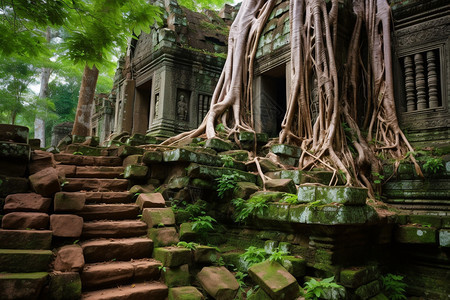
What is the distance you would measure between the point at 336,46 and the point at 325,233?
4306mm

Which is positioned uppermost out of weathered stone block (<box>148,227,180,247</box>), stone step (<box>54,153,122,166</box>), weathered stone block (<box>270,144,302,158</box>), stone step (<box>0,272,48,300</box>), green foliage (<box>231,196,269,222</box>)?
weathered stone block (<box>270,144,302,158</box>)

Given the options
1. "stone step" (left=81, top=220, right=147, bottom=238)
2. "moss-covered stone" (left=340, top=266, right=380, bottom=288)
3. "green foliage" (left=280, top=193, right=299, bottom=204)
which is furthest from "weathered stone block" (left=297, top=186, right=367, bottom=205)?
"stone step" (left=81, top=220, right=147, bottom=238)

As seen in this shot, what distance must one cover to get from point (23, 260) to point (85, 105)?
589cm

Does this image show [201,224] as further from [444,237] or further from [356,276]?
[444,237]

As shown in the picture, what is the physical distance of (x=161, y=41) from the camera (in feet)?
25.1

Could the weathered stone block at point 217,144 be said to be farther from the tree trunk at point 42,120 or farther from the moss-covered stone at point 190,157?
the tree trunk at point 42,120

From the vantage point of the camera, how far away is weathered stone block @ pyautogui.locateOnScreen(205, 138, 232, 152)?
4.72 metres

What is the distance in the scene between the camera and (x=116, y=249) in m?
2.85

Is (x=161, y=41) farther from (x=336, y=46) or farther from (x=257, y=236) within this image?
(x=257, y=236)

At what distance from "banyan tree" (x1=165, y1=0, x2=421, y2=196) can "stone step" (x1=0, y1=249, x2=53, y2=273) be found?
128 inches

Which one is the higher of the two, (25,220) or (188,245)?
(25,220)

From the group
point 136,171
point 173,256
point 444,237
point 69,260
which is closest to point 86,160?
point 136,171

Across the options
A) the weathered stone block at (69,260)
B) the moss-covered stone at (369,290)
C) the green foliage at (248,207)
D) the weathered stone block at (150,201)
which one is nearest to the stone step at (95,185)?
the weathered stone block at (150,201)

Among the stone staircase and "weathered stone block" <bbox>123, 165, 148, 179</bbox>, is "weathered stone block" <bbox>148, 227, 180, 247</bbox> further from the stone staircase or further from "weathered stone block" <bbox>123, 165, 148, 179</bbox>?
"weathered stone block" <bbox>123, 165, 148, 179</bbox>
